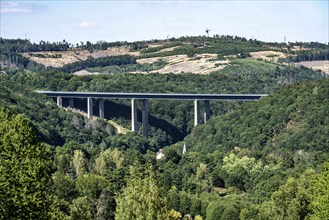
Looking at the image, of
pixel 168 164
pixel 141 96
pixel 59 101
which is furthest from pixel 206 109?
pixel 168 164

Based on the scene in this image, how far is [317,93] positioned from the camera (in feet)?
512

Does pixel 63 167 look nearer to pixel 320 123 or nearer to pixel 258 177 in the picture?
pixel 258 177

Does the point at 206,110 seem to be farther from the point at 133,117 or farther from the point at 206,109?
the point at 133,117

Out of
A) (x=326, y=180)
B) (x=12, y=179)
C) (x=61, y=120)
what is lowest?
(x=61, y=120)

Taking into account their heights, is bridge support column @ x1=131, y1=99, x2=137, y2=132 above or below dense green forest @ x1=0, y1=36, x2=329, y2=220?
below

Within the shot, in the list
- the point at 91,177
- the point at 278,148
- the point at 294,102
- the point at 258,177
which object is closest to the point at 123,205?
the point at 91,177

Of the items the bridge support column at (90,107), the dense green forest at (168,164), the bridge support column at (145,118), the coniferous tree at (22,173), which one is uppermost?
the coniferous tree at (22,173)

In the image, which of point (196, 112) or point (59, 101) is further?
point (196, 112)

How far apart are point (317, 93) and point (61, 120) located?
4616cm

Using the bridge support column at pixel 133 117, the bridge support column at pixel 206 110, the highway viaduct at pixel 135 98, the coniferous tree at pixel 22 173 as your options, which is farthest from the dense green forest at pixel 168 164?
the bridge support column at pixel 206 110

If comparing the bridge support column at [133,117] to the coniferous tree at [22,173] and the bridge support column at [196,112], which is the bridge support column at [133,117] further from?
the coniferous tree at [22,173]

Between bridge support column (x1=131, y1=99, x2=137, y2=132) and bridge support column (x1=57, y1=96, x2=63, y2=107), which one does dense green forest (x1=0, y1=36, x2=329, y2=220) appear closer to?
bridge support column (x1=57, y1=96, x2=63, y2=107)

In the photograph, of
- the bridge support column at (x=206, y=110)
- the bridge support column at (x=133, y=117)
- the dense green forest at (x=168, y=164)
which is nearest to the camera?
the dense green forest at (x=168, y=164)

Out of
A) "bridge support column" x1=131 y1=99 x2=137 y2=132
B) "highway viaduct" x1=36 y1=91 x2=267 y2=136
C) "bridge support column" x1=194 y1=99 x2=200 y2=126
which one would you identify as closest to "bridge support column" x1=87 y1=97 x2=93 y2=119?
"highway viaduct" x1=36 y1=91 x2=267 y2=136
